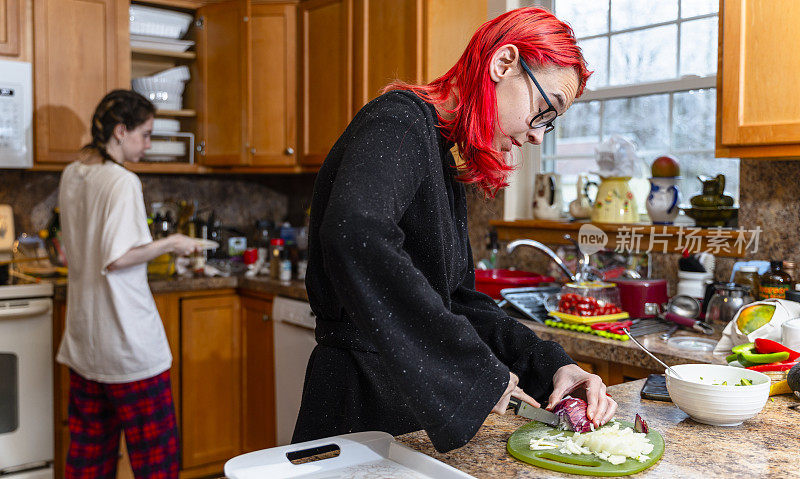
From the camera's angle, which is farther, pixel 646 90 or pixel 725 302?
pixel 646 90

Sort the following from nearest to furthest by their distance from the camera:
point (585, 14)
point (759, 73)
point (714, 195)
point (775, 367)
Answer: point (775, 367) < point (759, 73) < point (714, 195) < point (585, 14)

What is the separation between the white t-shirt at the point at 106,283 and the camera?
7.73 ft

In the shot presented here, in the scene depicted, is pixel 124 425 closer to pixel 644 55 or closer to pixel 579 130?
pixel 579 130

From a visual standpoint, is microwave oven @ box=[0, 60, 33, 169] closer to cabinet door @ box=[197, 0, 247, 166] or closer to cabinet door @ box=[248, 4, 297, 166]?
cabinet door @ box=[197, 0, 247, 166]

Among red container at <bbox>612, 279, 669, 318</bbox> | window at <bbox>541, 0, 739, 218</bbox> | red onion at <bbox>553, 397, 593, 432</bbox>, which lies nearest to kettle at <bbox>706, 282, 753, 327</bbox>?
red container at <bbox>612, 279, 669, 318</bbox>

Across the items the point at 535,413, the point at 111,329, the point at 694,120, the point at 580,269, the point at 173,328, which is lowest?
the point at 173,328

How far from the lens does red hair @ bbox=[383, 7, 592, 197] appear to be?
1063 millimetres

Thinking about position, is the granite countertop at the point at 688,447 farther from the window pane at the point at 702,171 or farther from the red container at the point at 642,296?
the window pane at the point at 702,171

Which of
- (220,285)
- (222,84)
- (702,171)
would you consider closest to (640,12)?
(702,171)

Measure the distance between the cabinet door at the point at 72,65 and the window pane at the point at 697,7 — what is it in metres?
2.41

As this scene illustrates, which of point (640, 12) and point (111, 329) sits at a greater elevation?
point (640, 12)

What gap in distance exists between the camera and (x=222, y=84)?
3.54 meters

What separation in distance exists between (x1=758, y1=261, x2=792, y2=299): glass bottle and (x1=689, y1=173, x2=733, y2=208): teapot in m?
0.32

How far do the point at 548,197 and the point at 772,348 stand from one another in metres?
1.40
